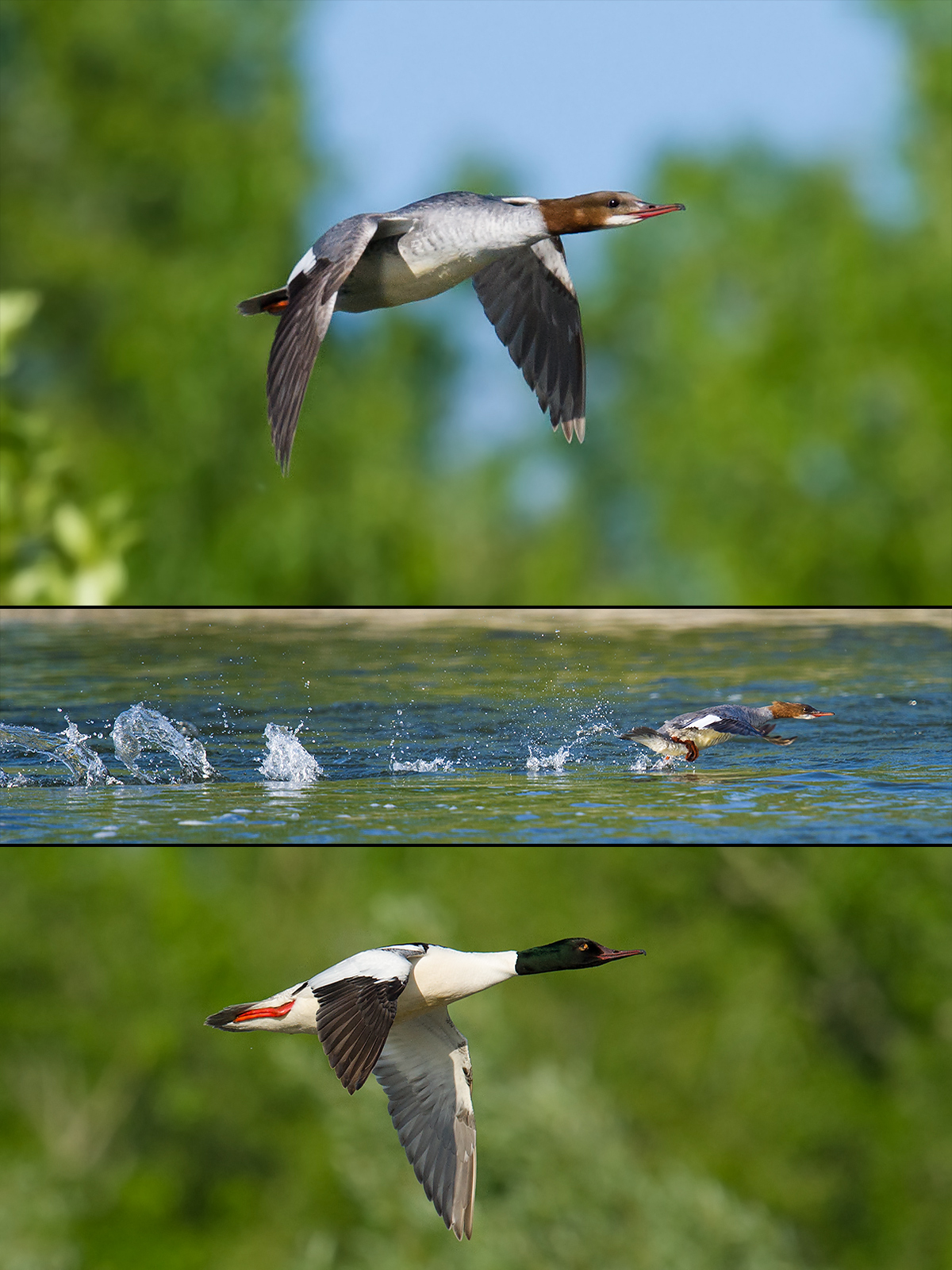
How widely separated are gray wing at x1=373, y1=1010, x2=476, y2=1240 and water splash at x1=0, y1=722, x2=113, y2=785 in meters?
0.84

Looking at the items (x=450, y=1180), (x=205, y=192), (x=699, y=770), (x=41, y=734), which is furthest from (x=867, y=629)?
(x=205, y=192)

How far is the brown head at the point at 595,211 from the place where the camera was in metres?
2.94

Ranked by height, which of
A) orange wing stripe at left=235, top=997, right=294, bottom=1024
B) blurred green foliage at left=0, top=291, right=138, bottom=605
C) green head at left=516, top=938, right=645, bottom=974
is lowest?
orange wing stripe at left=235, top=997, right=294, bottom=1024

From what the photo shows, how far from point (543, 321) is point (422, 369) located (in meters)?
23.0

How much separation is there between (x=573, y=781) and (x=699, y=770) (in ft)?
0.66

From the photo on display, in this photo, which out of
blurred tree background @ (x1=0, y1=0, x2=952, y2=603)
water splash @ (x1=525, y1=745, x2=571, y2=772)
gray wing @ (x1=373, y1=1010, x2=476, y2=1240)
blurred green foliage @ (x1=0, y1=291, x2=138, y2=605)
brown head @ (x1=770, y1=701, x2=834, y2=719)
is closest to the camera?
water splash @ (x1=525, y1=745, x2=571, y2=772)

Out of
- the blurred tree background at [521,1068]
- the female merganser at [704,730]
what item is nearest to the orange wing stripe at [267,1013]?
the female merganser at [704,730]

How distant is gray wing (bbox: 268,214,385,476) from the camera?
232cm

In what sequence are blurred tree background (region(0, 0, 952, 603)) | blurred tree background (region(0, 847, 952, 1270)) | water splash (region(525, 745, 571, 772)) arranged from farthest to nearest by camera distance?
1. blurred tree background (region(0, 0, 952, 603))
2. blurred tree background (region(0, 847, 952, 1270))
3. water splash (region(525, 745, 571, 772))

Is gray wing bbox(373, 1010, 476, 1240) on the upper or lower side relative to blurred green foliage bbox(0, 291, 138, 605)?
lower

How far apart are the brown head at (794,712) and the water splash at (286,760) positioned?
73cm

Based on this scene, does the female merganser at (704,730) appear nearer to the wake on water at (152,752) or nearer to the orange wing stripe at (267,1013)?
the wake on water at (152,752)

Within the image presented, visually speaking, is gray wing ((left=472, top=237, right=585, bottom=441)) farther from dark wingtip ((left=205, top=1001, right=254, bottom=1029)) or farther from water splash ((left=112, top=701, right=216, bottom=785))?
dark wingtip ((left=205, top=1001, right=254, bottom=1029))

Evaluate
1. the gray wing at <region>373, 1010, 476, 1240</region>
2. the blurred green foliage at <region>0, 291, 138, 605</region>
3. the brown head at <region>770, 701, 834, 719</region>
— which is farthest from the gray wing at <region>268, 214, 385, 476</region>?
the blurred green foliage at <region>0, 291, 138, 605</region>
